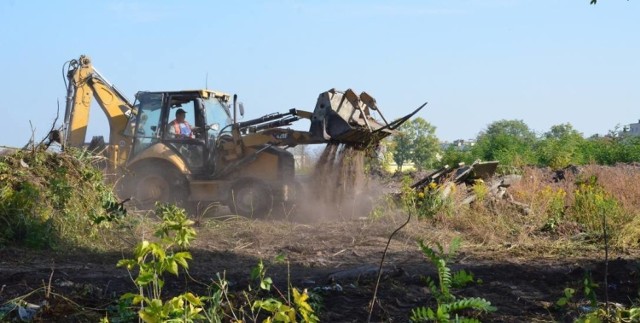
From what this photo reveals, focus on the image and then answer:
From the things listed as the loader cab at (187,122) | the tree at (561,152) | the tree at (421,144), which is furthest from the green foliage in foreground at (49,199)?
the tree at (421,144)

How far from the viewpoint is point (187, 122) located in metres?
16.1

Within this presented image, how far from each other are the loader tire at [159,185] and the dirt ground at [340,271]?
2.04 meters

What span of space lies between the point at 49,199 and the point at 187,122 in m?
5.54

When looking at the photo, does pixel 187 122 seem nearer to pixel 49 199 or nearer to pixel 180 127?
pixel 180 127

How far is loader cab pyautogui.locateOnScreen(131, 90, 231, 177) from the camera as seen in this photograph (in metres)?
15.9

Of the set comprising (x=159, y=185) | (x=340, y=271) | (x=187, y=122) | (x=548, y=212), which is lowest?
(x=340, y=271)

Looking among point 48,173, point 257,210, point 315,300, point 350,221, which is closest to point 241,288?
point 315,300

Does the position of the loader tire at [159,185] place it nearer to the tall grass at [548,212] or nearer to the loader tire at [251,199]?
the loader tire at [251,199]

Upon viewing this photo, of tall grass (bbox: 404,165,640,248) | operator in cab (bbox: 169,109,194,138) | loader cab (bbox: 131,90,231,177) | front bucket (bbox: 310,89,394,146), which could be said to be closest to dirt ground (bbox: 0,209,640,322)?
tall grass (bbox: 404,165,640,248)

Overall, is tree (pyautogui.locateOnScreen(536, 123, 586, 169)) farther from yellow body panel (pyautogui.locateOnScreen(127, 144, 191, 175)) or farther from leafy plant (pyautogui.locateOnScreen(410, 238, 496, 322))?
leafy plant (pyautogui.locateOnScreen(410, 238, 496, 322))

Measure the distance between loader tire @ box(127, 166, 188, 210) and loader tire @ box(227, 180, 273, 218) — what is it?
0.96m

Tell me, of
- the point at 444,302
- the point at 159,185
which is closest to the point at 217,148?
the point at 159,185

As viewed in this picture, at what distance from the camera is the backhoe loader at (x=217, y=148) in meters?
15.0

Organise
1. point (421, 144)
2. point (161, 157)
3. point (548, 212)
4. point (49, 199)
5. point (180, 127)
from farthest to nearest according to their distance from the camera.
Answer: point (421, 144) < point (180, 127) < point (161, 157) < point (548, 212) < point (49, 199)
